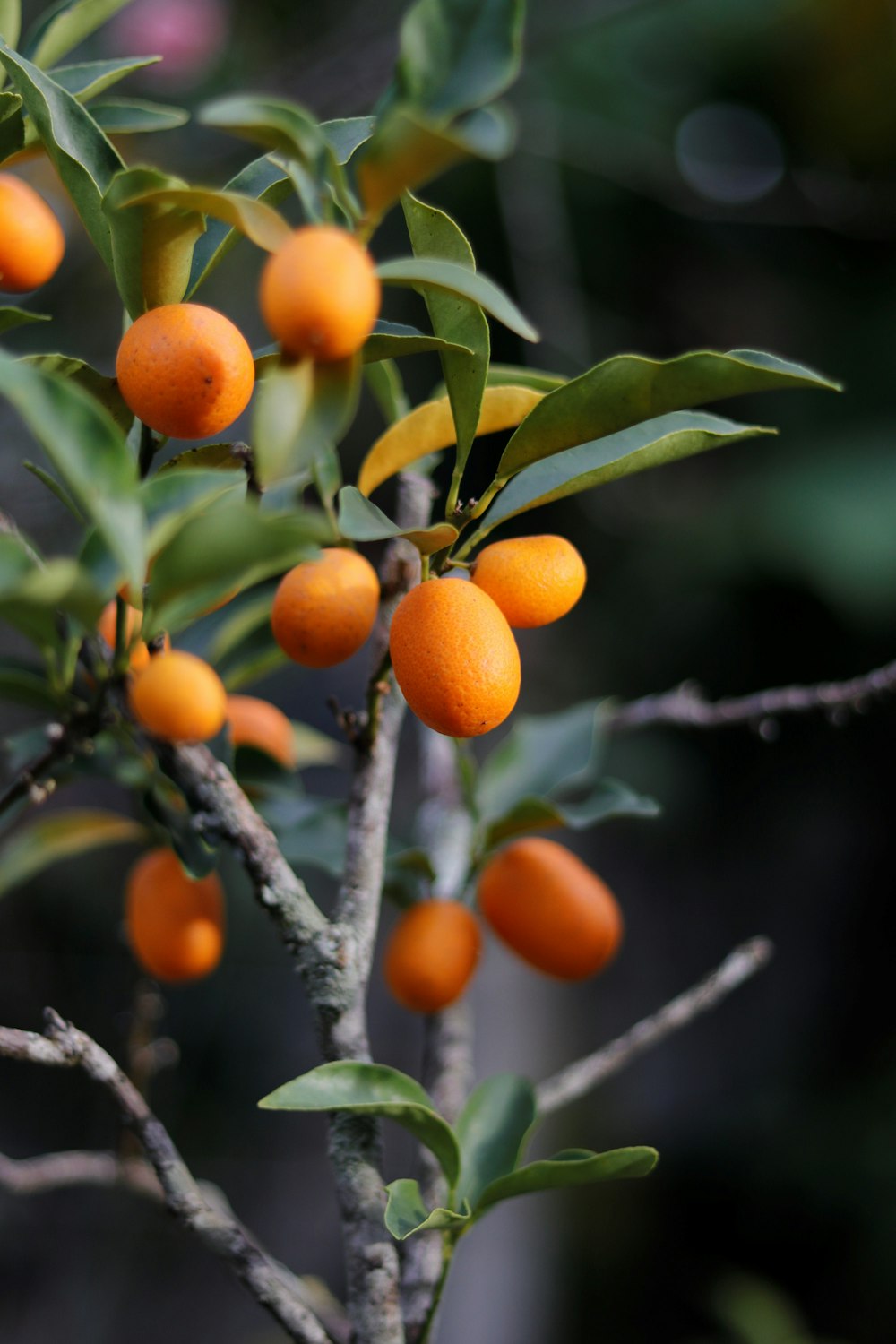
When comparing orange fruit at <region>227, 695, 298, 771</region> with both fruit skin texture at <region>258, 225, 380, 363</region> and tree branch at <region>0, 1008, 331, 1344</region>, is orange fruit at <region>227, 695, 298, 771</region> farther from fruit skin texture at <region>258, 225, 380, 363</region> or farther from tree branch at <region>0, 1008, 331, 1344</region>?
fruit skin texture at <region>258, 225, 380, 363</region>

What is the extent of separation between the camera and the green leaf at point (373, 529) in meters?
0.31

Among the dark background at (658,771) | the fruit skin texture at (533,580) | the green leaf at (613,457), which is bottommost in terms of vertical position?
the dark background at (658,771)

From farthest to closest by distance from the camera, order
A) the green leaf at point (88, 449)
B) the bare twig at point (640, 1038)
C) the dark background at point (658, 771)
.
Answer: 1. the dark background at point (658, 771)
2. the bare twig at point (640, 1038)
3. the green leaf at point (88, 449)

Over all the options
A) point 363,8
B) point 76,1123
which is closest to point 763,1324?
point 76,1123

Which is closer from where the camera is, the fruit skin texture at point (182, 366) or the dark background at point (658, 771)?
the fruit skin texture at point (182, 366)

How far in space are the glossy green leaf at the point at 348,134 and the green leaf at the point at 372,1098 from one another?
313mm

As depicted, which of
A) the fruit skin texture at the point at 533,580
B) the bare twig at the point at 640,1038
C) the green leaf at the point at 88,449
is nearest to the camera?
the green leaf at the point at 88,449

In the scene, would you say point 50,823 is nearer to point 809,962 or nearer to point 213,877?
point 213,877

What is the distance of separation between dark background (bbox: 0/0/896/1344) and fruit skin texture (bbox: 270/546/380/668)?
97cm

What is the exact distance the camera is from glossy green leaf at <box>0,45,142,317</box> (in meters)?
0.32

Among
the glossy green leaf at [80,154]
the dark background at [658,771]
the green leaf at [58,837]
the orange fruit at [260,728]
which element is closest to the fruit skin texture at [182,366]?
the glossy green leaf at [80,154]

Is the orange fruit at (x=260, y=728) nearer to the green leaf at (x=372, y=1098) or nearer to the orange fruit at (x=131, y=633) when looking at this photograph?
the orange fruit at (x=131, y=633)

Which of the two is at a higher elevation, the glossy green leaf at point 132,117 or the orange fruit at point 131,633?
the glossy green leaf at point 132,117

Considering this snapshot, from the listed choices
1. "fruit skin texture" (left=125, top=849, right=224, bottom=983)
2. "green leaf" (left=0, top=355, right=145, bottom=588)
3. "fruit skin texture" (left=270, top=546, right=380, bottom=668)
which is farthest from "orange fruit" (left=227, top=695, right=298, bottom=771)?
"green leaf" (left=0, top=355, right=145, bottom=588)
